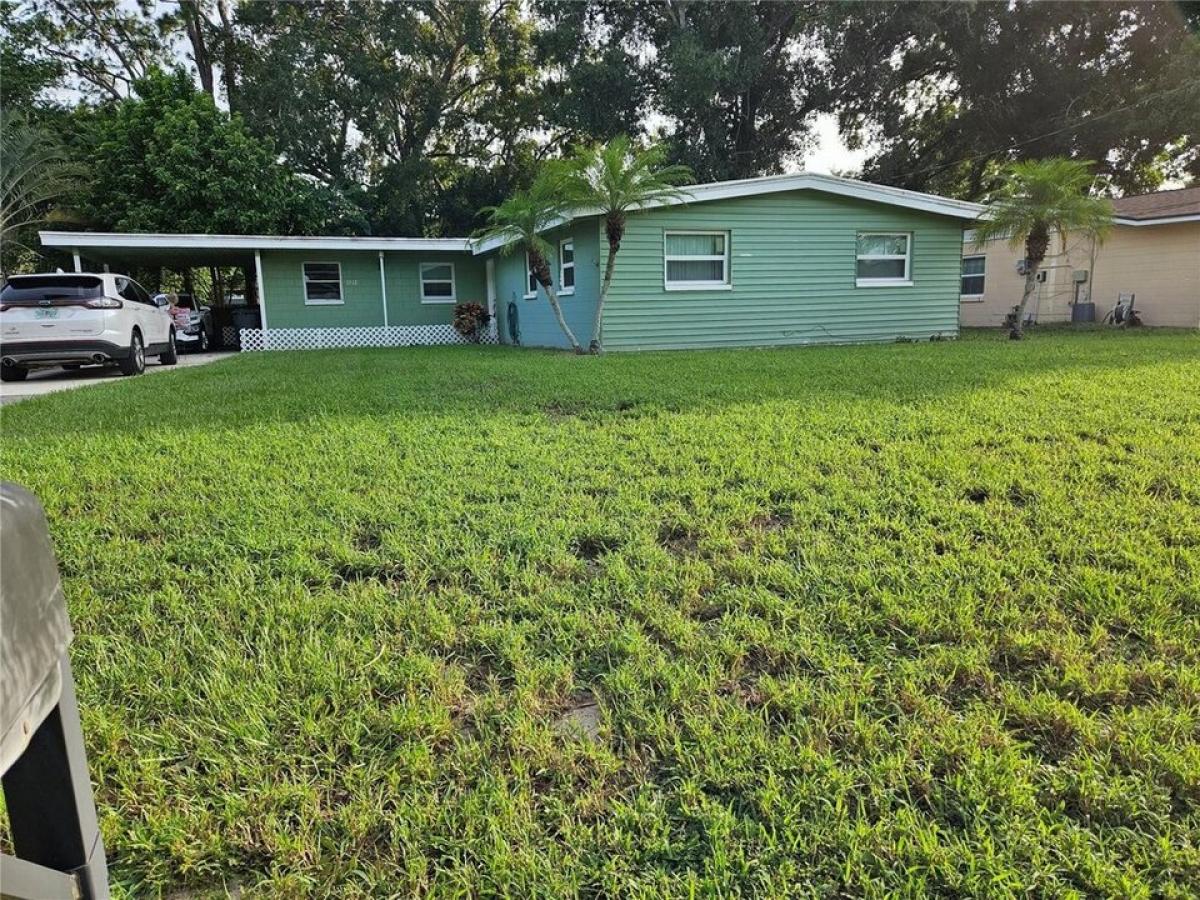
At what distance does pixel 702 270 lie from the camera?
13430mm

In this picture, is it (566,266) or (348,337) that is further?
(348,337)

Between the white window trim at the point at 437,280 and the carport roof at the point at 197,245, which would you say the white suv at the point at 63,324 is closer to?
the carport roof at the point at 197,245

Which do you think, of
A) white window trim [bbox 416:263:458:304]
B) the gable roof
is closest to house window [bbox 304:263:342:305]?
white window trim [bbox 416:263:458:304]

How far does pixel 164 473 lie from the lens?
12.6 feet

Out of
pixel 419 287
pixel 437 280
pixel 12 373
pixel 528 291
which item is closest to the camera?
pixel 12 373

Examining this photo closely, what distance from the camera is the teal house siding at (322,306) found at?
1675 cm

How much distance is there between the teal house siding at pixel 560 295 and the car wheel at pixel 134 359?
6.94 m

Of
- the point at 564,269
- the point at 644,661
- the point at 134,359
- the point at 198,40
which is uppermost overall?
the point at 198,40

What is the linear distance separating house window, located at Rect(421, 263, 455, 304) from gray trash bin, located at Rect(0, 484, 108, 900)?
60.1 feet

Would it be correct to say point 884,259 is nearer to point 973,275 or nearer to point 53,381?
point 973,275

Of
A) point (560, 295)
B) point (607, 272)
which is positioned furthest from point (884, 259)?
point (560, 295)

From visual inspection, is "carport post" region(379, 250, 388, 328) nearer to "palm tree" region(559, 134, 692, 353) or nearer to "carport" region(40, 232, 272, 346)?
"carport" region(40, 232, 272, 346)

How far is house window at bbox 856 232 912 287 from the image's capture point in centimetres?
1447

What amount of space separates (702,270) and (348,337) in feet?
29.5
